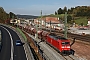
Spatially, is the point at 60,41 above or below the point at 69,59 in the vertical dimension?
above

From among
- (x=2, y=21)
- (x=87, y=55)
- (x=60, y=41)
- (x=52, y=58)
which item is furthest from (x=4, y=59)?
(x=2, y=21)

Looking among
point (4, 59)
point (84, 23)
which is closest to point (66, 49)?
point (4, 59)

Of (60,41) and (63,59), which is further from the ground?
(60,41)

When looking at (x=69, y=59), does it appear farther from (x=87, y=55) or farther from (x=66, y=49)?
(x=87, y=55)

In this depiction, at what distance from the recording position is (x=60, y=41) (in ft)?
132

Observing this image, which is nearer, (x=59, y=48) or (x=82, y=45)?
(x=59, y=48)

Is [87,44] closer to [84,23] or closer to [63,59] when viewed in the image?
[63,59]

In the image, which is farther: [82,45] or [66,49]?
[82,45]

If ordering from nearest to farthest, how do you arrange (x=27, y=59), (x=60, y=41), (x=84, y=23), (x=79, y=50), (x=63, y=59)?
(x=27, y=59)
(x=63, y=59)
(x=60, y=41)
(x=79, y=50)
(x=84, y=23)

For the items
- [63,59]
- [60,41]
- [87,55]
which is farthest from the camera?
[87,55]

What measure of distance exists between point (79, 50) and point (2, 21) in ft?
426

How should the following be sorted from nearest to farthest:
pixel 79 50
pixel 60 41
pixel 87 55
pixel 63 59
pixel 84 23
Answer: pixel 63 59
pixel 60 41
pixel 87 55
pixel 79 50
pixel 84 23

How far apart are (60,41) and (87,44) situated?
592 inches

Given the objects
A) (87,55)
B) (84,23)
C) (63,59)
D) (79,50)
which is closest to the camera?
(63,59)
